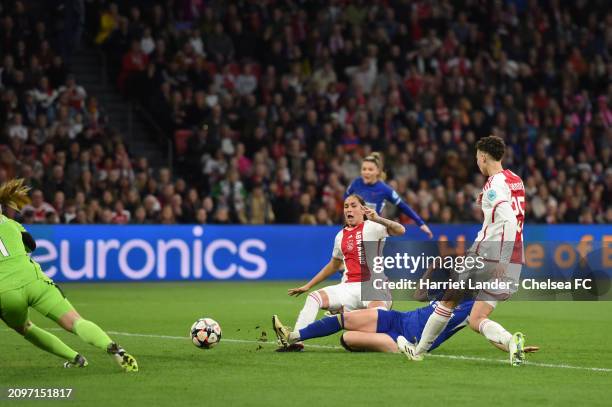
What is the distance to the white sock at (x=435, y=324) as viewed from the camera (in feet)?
33.8

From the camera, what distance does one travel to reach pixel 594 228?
23.9 meters

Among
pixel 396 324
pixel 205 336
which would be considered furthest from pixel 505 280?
pixel 205 336

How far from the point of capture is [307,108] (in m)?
26.2

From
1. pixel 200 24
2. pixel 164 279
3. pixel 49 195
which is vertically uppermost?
pixel 200 24

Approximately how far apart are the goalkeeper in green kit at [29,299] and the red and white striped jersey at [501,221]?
318cm

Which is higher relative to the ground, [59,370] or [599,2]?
[599,2]

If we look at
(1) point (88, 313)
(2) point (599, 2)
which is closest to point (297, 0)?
(2) point (599, 2)

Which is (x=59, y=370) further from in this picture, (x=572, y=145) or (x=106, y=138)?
(x=572, y=145)

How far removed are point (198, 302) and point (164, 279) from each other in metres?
3.91

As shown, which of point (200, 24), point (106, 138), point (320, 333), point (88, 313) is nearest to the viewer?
point (320, 333)

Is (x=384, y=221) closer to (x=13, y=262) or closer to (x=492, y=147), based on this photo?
(x=492, y=147)

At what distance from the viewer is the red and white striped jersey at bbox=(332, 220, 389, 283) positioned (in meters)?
12.1

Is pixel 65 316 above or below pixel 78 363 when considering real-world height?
above

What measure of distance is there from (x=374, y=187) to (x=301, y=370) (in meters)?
6.33
